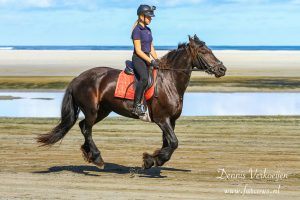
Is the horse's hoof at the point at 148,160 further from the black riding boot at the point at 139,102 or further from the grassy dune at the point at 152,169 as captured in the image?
the black riding boot at the point at 139,102

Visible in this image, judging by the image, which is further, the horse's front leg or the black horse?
the black horse

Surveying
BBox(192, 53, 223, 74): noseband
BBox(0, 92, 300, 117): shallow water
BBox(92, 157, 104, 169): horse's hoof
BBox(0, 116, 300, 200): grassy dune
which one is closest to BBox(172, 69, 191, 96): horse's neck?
BBox(192, 53, 223, 74): noseband

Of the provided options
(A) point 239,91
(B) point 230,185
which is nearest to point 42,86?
(A) point 239,91

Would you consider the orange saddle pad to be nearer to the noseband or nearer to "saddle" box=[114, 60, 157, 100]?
"saddle" box=[114, 60, 157, 100]

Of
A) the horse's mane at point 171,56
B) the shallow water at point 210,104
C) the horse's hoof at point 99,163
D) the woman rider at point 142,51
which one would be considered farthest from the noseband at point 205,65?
the shallow water at point 210,104

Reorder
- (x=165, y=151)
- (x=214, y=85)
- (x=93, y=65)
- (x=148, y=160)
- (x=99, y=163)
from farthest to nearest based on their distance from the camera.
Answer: (x=93, y=65) < (x=214, y=85) < (x=99, y=163) < (x=148, y=160) < (x=165, y=151)

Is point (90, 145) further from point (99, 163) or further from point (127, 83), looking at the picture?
point (127, 83)

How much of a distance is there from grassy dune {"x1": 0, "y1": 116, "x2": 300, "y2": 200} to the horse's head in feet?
6.24

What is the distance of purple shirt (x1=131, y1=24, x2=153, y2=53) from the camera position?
1348 cm

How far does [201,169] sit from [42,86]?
32105 millimetres

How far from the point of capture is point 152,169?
1455cm

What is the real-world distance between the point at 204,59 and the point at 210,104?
1867cm

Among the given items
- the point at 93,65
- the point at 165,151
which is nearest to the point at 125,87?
the point at 165,151

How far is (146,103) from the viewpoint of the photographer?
1371 cm
